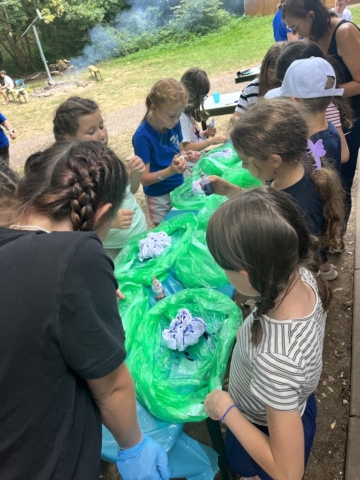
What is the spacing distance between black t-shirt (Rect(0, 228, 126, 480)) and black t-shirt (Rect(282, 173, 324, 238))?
1.03 meters

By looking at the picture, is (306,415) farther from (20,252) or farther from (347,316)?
(347,316)

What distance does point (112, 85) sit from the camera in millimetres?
12609

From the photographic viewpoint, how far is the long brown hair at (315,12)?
7.60 feet

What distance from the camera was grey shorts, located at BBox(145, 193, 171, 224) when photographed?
9.35 ft

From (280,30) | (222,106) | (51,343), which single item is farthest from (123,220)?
(280,30)

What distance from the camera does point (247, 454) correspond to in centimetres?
129

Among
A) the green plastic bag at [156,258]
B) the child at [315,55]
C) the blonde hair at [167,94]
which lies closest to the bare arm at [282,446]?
the green plastic bag at [156,258]

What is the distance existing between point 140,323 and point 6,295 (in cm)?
93

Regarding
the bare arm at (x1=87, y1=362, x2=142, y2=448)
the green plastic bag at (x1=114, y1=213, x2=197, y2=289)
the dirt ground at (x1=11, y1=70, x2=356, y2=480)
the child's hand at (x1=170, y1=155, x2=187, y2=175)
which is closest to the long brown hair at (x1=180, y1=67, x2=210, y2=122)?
the child's hand at (x1=170, y1=155, x2=187, y2=175)

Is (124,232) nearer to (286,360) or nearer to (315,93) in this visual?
(315,93)

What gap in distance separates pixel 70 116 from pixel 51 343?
67.1 inches

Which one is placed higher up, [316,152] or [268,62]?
[268,62]

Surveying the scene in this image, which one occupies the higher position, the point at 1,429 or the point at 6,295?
the point at 6,295

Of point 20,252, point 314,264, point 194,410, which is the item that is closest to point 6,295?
point 20,252
